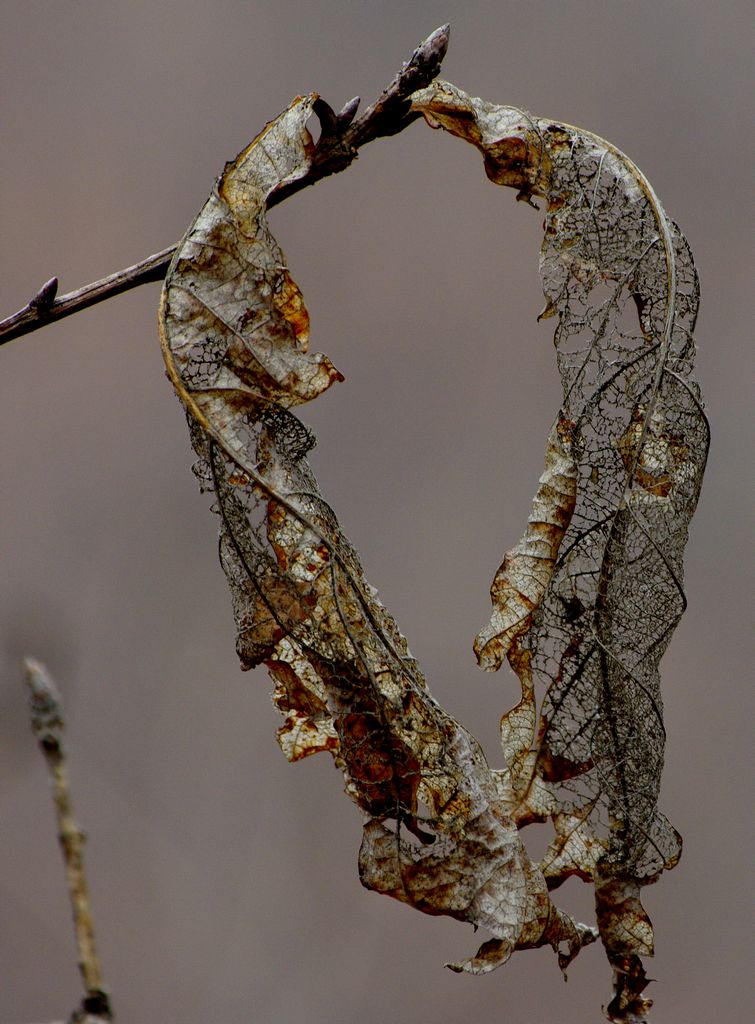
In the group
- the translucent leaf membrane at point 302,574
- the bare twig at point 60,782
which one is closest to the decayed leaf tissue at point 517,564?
the translucent leaf membrane at point 302,574

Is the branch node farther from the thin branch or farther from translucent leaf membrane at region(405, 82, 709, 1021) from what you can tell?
translucent leaf membrane at region(405, 82, 709, 1021)

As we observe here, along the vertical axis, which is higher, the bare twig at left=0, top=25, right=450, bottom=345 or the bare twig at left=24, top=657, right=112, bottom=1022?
the bare twig at left=0, top=25, right=450, bottom=345

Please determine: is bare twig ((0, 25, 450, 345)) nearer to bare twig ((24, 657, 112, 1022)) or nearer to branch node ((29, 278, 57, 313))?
branch node ((29, 278, 57, 313))

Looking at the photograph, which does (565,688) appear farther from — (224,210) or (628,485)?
(224,210)

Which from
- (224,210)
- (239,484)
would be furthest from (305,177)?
(239,484)

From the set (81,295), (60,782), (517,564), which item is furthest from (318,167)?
(60,782)

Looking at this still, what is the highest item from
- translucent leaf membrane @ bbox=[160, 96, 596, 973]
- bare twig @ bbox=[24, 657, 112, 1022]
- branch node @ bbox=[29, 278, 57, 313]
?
branch node @ bbox=[29, 278, 57, 313]

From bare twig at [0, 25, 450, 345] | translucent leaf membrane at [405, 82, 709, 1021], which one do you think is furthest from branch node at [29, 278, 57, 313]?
translucent leaf membrane at [405, 82, 709, 1021]

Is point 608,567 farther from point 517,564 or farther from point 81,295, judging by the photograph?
point 81,295

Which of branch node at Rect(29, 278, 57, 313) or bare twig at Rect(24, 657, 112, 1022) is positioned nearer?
bare twig at Rect(24, 657, 112, 1022)
